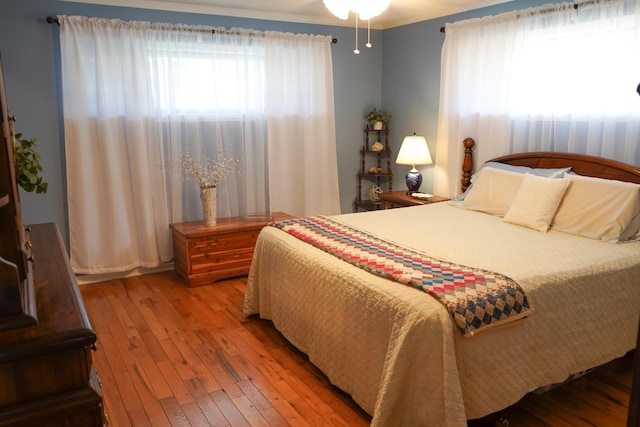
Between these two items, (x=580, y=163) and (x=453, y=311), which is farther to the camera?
(x=580, y=163)

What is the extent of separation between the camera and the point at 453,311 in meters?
1.94

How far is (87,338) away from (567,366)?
2.16 m

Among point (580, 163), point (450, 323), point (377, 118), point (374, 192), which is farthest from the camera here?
point (374, 192)

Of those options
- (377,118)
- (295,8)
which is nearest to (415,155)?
(377,118)

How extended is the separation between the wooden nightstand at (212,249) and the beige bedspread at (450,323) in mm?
1113

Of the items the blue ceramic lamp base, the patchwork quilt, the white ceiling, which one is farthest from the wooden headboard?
the patchwork quilt

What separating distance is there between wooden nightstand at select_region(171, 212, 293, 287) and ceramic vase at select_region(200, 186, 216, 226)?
0.22ft

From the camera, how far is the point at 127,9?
4.05 metres

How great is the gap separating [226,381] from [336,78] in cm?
350

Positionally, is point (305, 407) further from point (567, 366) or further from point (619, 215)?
point (619, 215)

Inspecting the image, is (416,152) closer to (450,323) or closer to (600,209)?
(600,209)

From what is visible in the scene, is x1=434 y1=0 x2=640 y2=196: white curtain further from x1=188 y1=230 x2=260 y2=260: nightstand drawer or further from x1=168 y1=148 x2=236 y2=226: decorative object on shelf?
x1=168 y1=148 x2=236 y2=226: decorative object on shelf

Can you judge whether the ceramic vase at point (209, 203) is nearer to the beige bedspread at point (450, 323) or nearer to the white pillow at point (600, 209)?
the beige bedspread at point (450, 323)

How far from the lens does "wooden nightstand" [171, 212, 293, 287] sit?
4098 millimetres
